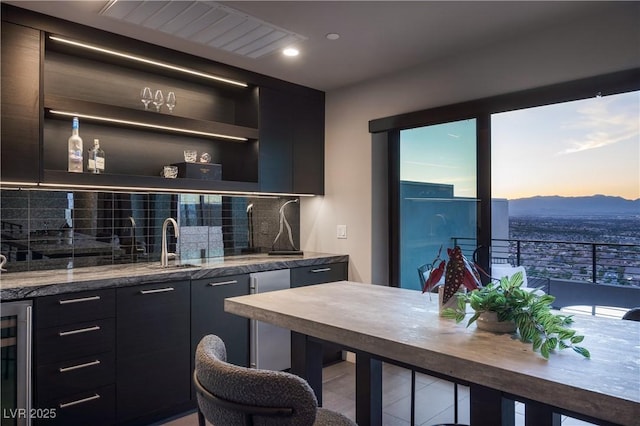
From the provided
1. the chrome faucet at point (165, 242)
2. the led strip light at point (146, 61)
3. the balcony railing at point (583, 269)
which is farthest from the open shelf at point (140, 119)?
the balcony railing at point (583, 269)

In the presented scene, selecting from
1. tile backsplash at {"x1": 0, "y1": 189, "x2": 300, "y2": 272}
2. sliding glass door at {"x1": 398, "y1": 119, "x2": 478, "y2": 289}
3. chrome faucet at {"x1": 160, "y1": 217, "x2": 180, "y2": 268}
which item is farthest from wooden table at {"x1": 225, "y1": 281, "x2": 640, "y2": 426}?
tile backsplash at {"x1": 0, "y1": 189, "x2": 300, "y2": 272}

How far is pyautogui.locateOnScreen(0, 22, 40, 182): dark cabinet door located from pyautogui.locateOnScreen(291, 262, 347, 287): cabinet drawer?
6.27 feet

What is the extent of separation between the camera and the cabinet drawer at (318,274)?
3441mm

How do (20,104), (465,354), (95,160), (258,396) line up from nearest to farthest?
Result: (258,396), (465,354), (20,104), (95,160)

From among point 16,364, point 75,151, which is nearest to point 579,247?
point 75,151

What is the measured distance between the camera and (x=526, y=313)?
129 cm

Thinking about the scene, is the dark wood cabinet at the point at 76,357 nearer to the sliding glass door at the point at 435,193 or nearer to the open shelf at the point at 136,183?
the open shelf at the point at 136,183

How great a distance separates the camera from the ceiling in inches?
92.9

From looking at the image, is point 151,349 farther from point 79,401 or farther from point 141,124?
point 141,124

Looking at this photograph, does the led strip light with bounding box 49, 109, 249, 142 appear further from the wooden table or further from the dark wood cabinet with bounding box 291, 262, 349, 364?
the wooden table

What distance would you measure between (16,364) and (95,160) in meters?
1.31

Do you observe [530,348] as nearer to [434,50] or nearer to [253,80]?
[434,50]

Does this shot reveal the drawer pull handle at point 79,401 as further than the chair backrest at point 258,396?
Yes

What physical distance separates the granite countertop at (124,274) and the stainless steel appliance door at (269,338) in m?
0.07
